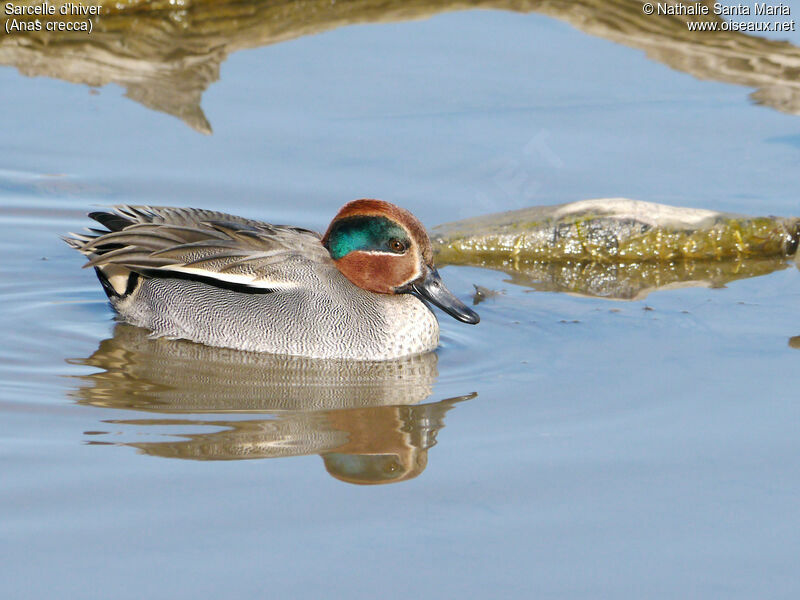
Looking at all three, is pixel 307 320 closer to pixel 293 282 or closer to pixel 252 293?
pixel 293 282

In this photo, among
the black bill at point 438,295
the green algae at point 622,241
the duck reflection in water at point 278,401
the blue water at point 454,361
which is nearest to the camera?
the blue water at point 454,361

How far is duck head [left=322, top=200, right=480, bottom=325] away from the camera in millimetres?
6730

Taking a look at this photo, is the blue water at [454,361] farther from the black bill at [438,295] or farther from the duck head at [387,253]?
the duck head at [387,253]

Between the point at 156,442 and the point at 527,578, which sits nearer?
the point at 527,578

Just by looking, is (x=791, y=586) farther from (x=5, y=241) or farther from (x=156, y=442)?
(x=5, y=241)

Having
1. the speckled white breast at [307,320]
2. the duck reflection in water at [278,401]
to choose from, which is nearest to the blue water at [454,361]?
the duck reflection in water at [278,401]

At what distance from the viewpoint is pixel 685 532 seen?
454cm

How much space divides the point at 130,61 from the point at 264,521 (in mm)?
6910

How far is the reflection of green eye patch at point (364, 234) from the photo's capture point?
6.75 meters

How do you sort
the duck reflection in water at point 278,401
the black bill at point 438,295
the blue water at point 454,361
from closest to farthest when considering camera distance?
the blue water at point 454,361 → the duck reflection in water at point 278,401 → the black bill at point 438,295

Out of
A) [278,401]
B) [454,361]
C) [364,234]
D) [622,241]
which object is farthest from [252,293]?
[622,241]

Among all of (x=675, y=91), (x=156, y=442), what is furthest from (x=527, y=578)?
(x=675, y=91)

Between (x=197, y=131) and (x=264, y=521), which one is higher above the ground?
(x=197, y=131)

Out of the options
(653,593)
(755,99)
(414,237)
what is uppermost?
(755,99)
